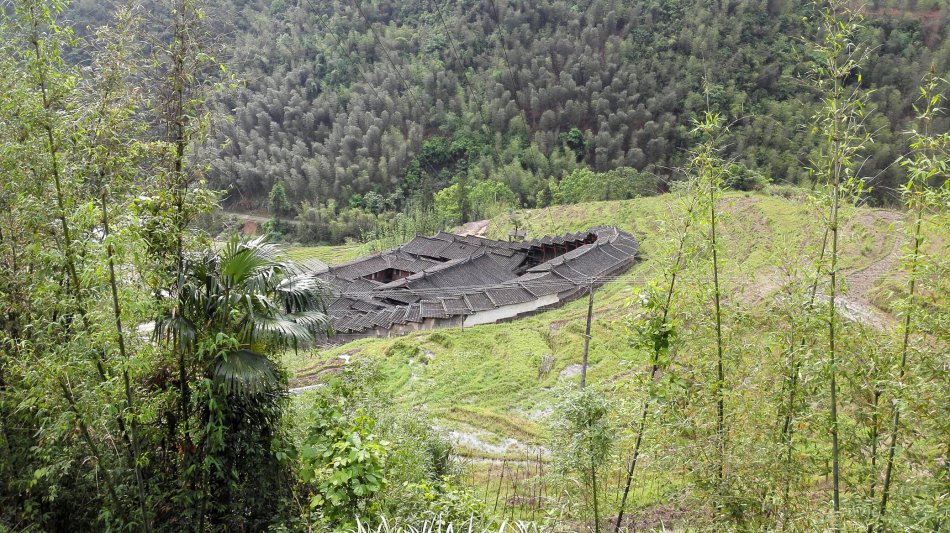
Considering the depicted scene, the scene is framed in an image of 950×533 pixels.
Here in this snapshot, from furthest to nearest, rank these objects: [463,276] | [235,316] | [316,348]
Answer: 1. [463,276]
2. [316,348]
3. [235,316]

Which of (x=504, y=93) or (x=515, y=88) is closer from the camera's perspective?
(x=504, y=93)

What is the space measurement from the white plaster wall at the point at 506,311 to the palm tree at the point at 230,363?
63.3 feet

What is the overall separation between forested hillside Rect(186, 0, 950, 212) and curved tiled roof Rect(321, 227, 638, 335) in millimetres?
16442

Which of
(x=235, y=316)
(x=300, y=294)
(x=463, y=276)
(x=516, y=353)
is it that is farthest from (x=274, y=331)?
(x=463, y=276)

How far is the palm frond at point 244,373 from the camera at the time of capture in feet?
16.0

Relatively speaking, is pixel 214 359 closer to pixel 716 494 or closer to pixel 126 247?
pixel 126 247

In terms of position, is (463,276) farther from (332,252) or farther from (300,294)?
(300,294)

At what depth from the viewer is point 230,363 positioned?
16.2 feet

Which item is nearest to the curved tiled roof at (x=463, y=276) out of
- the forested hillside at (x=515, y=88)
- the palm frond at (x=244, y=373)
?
the forested hillside at (x=515, y=88)

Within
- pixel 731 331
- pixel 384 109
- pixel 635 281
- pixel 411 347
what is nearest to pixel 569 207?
pixel 635 281

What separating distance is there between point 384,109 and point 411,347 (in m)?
54.6

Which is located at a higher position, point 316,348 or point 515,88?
point 316,348

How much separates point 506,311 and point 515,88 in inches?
1953

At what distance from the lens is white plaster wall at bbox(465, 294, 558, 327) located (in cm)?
2506
